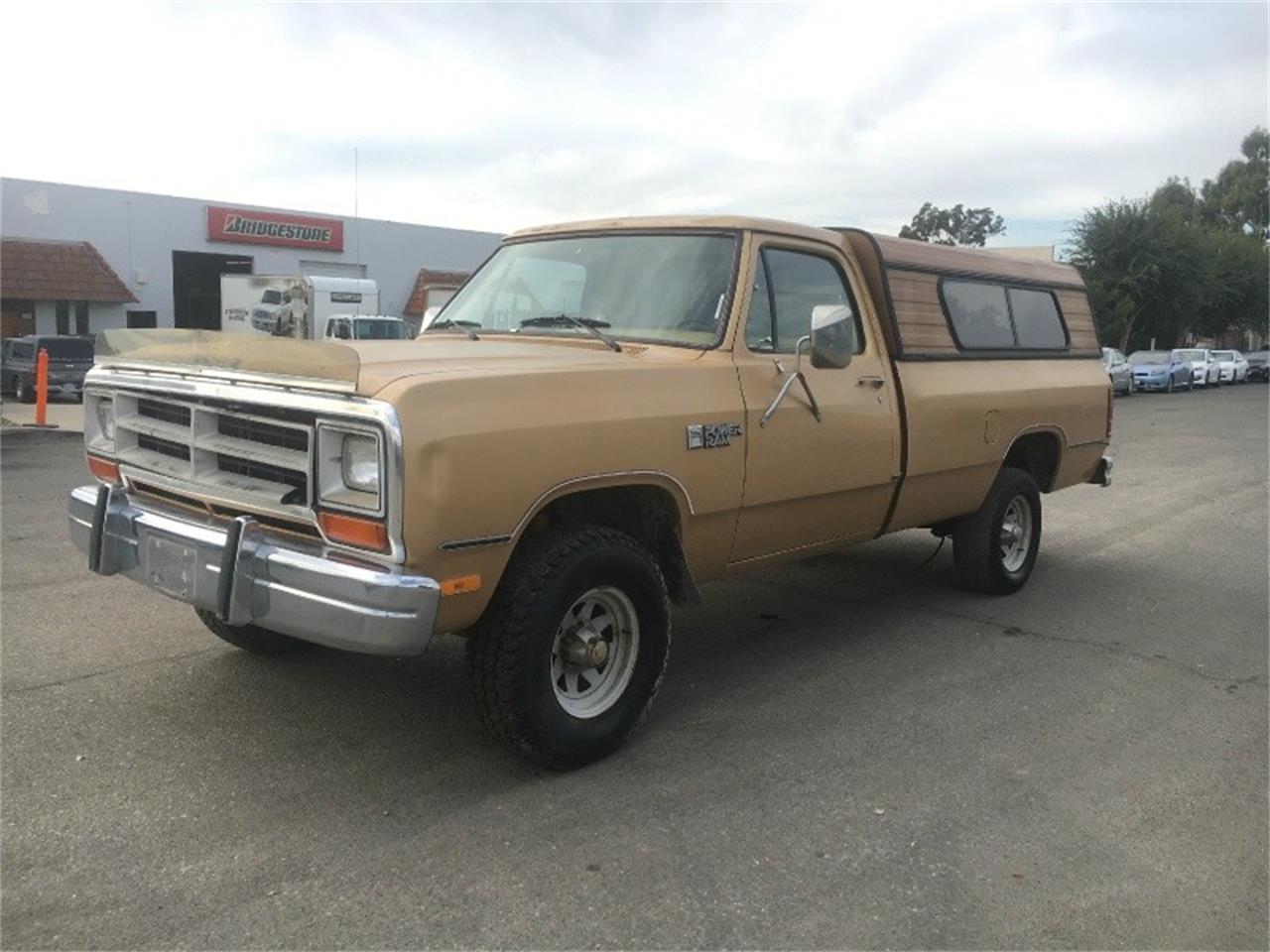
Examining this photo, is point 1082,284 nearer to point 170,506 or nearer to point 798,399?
point 798,399

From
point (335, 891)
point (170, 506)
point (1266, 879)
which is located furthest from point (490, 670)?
point (1266, 879)

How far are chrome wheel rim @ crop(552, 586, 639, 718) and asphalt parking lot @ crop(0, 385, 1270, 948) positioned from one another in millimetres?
267

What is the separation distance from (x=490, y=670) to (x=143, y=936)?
1.26 metres

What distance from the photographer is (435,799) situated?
3.60 meters

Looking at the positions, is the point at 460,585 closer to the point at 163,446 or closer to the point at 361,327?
the point at 163,446

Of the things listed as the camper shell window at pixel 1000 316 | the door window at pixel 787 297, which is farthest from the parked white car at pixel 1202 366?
the door window at pixel 787 297

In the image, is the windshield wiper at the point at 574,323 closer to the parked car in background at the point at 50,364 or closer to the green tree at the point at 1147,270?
the parked car in background at the point at 50,364

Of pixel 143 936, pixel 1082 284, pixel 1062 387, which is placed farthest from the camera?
pixel 1082 284

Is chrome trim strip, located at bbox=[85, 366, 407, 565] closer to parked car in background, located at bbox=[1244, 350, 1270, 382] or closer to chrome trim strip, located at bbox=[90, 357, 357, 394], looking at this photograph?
chrome trim strip, located at bbox=[90, 357, 357, 394]

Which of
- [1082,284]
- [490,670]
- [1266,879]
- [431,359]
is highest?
[1082,284]

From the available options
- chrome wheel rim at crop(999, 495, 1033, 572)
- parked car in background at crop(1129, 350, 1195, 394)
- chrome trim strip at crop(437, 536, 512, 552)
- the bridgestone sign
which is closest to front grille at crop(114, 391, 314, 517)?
chrome trim strip at crop(437, 536, 512, 552)

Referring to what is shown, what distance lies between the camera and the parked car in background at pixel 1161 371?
34844mm

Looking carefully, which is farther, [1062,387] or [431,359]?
[1062,387]

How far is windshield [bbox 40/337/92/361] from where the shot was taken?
20.4 m
